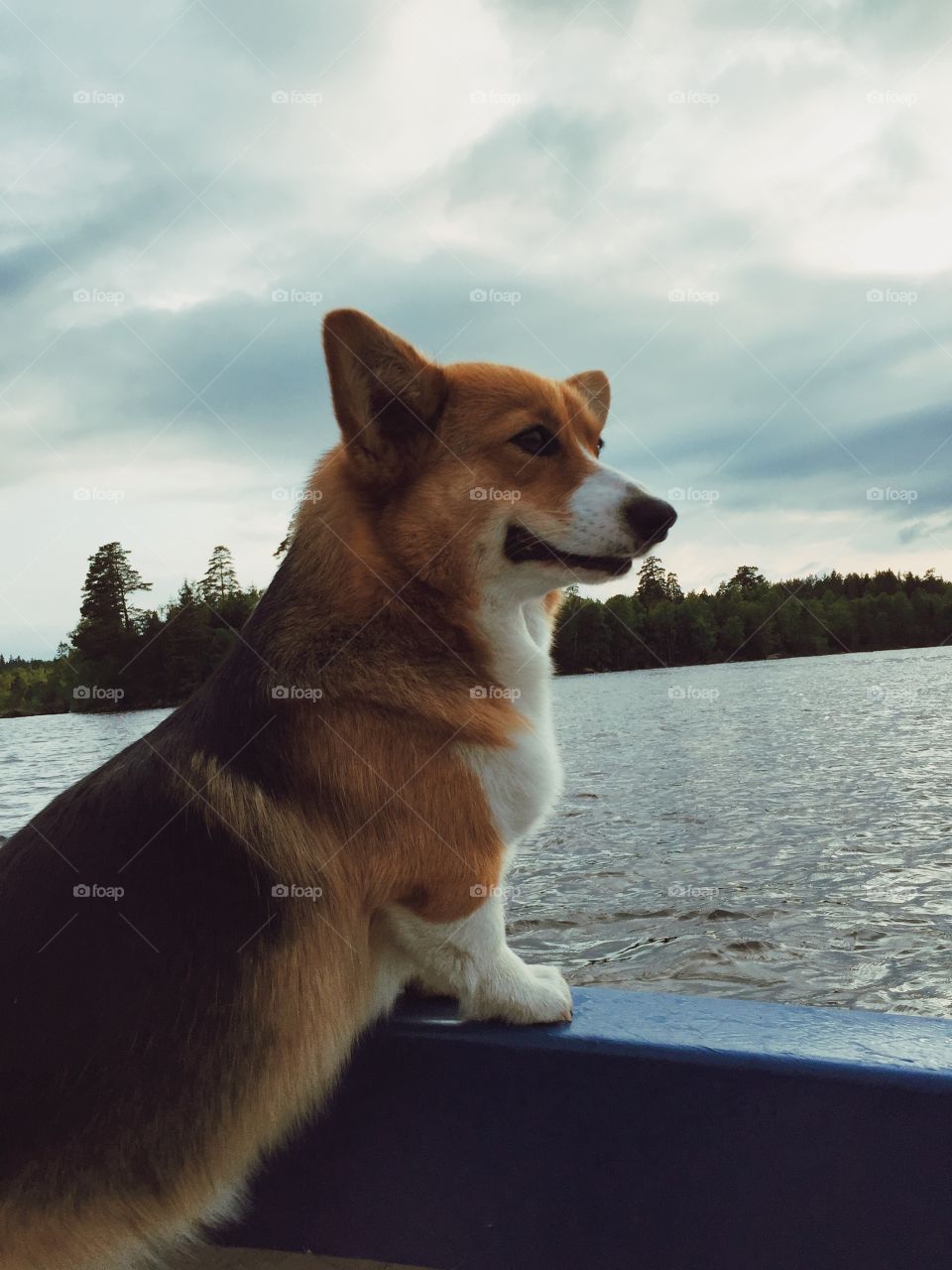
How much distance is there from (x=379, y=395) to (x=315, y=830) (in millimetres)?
1238

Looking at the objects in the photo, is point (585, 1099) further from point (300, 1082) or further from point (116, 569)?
point (116, 569)

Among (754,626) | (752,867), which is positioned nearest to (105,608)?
(752,867)

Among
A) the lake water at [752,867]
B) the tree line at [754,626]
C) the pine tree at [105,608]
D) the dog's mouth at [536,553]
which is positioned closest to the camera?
the dog's mouth at [536,553]

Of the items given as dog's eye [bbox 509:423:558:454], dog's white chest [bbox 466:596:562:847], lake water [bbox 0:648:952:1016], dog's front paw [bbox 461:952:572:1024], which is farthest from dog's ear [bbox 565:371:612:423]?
lake water [bbox 0:648:952:1016]

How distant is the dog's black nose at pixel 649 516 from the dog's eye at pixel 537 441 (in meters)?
0.31

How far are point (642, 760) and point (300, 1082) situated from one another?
17369 mm

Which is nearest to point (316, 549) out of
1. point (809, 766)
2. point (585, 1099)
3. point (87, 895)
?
point (87, 895)

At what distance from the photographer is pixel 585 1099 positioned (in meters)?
1.96

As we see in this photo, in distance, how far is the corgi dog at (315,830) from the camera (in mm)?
1837

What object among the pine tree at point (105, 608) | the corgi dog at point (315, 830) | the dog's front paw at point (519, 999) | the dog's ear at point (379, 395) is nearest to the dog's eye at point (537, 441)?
the corgi dog at point (315, 830)

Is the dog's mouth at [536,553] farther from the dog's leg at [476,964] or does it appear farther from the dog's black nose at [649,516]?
the dog's leg at [476,964]

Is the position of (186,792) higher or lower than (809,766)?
higher

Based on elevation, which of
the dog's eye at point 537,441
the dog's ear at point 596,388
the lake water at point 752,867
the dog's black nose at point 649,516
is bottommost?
the lake water at point 752,867

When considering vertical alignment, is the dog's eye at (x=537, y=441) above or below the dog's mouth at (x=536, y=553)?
above
